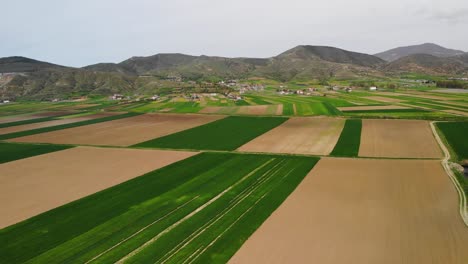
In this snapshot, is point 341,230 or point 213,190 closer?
point 341,230

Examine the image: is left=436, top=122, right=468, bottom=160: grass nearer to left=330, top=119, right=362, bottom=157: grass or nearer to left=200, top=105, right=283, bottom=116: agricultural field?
left=330, top=119, right=362, bottom=157: grass

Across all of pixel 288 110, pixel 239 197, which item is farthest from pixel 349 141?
pixel 288 110

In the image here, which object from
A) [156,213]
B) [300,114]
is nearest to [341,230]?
[156,213]

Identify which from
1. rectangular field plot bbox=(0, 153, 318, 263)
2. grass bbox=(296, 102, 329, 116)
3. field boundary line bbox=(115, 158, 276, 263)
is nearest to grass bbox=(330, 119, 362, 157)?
rectangular field plot bbox=(0, 153, 318, 263)

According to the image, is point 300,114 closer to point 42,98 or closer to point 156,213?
point 156,213

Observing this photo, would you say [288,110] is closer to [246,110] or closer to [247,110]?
[247,110]

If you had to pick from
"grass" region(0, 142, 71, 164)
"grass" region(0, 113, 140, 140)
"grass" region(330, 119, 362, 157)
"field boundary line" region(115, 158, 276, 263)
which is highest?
"field boundary line" region(115, 158, 276, 263)
